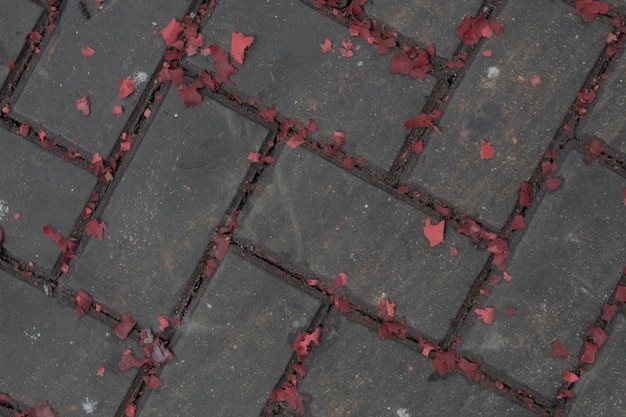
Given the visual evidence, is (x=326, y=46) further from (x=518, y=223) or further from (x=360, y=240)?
(x=518, y=223)

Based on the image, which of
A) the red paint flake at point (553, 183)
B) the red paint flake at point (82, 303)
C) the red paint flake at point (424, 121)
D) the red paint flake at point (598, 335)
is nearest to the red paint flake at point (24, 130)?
the red paint flake at point (82, 303)

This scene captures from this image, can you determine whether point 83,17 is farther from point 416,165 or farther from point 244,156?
point 416,165

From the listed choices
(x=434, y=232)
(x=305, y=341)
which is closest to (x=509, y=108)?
(x=434, y=232)

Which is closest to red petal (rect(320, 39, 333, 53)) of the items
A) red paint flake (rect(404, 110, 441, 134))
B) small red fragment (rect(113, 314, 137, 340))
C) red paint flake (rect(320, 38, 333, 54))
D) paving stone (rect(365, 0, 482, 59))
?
red paint flake (rect(320, 38, 333, 54))

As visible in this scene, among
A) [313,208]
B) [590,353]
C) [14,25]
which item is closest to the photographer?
[590,353]

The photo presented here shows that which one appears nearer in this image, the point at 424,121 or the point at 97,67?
the point at 424,121

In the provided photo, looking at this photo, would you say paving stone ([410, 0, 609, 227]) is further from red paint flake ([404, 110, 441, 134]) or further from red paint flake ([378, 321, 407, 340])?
red paint flake ([378, 321, 407, 340])

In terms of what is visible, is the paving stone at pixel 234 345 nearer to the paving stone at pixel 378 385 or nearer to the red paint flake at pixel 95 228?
the paving stone at pixel 378 385
